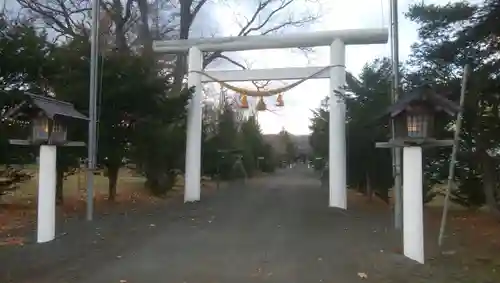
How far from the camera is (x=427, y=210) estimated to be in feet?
54.9

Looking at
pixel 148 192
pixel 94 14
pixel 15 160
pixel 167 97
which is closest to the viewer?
pixel 94 14

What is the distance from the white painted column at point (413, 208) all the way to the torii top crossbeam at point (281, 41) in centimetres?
709

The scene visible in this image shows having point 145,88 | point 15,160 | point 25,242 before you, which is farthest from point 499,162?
point 15,160

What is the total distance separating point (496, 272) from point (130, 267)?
16.9ft

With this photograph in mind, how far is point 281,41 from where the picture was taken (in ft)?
51.7

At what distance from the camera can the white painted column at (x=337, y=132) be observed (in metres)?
15.1

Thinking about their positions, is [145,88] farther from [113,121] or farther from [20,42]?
[20,42]

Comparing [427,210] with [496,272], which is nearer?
[496,272]

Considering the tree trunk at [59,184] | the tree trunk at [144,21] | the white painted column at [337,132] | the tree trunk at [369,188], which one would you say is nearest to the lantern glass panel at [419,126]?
the white painted column at [337,132]

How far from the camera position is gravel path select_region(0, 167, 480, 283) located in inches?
282

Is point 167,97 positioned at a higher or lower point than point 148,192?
→ higher

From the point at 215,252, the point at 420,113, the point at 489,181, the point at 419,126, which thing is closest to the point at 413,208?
the point at 419,126

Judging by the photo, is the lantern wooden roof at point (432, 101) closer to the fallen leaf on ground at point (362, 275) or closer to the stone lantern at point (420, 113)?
the stone lantern at point (420, 113)

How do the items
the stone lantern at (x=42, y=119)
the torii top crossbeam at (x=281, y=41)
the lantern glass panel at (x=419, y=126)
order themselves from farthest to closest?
the torii top crossbeam at (x=281, y=41) → the stone lantern at (x=42, y=119) → the lantern glass panel at (x=419, y=126)
